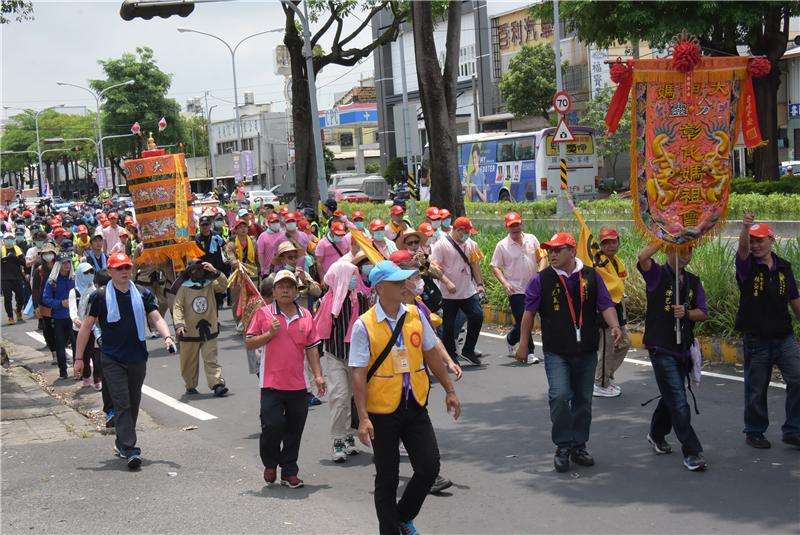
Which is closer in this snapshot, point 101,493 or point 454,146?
point 101,493

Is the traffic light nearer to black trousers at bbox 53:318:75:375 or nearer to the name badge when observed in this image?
black trousers at bbox 53:318:75:375

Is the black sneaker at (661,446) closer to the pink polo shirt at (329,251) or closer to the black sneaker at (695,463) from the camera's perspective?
the black sneaker at (695,463)

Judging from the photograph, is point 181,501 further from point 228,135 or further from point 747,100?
point 228,135

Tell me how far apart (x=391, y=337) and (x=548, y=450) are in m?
2.76

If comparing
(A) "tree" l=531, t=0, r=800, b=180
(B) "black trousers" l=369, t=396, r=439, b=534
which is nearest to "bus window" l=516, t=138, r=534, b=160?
(A) "tree" l=531, t=0, r=800, b=180

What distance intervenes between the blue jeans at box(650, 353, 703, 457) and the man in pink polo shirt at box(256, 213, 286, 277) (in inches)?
326

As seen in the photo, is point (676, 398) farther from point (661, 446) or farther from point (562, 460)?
point (562, 460)

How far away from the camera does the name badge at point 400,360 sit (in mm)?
5695

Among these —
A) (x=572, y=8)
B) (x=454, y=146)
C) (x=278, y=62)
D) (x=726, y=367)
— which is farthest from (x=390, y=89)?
(x=726, y=367)

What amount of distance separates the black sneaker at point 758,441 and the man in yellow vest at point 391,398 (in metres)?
3.12

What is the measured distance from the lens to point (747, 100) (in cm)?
796

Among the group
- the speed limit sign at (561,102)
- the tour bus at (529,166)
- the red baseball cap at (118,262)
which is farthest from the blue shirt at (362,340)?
the tour bus at (529,166)

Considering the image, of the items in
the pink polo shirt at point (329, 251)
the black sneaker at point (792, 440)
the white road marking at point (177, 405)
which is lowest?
the white road marking at point (177, 405)

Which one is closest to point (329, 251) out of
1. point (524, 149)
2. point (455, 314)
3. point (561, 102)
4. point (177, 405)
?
point (455, 314)
